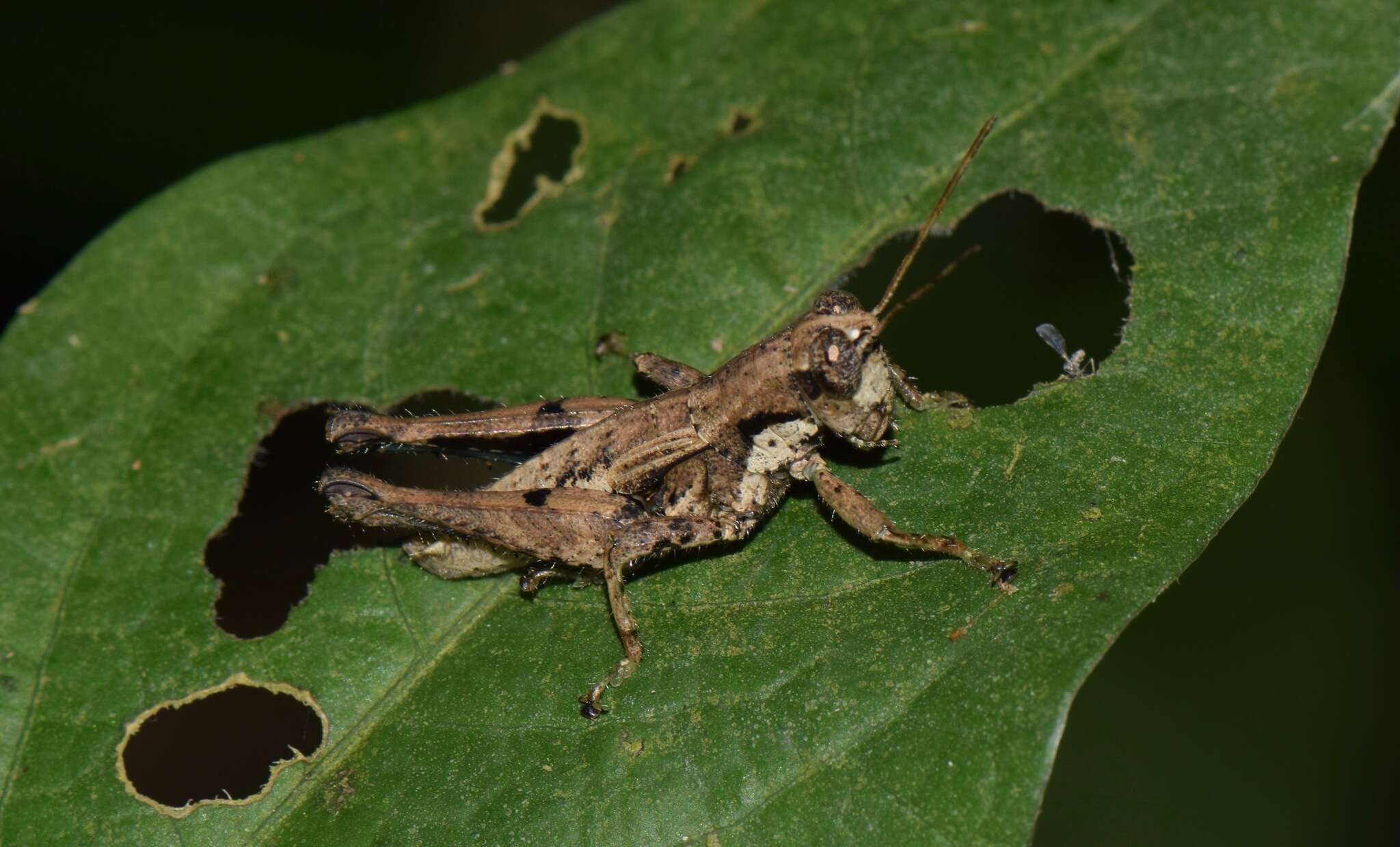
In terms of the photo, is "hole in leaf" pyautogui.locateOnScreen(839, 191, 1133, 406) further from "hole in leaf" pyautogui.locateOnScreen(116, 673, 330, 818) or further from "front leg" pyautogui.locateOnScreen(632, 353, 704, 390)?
"hole in leaf" pyautogui.locateOnScreen(116, 673, 330, 818)

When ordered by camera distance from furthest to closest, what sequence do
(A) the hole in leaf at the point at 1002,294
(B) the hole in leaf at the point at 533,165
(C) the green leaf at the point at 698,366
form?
(B) the hole in leaf at the point at 533,165
(A) the hole in leaf at the point at 1002,294
(C) the green leaf at the point at 698,366

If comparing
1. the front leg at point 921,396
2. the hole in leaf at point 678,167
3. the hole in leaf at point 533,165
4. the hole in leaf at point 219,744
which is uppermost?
the hole in leaf at point 533,165

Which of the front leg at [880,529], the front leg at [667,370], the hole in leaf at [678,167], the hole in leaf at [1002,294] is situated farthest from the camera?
the hole in leaf at [678,167]

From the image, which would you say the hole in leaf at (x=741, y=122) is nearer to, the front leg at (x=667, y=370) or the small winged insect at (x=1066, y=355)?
the front leg at (x=667, y=370)

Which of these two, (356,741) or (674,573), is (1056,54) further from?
(356,741)

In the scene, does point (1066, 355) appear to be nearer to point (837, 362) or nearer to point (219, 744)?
point (837, 362)

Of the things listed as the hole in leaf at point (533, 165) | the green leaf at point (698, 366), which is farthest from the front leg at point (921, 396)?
the hole in leaf at point (533, 165)

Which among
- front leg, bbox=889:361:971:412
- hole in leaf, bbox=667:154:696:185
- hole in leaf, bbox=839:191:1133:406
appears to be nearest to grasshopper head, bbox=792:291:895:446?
front leg, bbox=889:361:971:412
